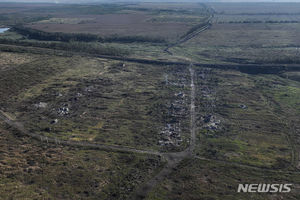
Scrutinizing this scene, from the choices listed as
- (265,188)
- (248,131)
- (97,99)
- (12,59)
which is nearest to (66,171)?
(265,188)

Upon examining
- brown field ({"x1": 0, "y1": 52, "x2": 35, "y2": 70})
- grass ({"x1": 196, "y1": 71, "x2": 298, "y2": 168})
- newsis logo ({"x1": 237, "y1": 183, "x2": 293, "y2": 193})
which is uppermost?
brown field ({"x1": 0, "y1": 52, "x2": 35, "y2": 70})

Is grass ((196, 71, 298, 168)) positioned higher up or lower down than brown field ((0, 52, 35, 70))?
lower down

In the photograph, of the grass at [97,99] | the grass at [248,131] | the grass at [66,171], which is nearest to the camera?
the grass at [66,171]

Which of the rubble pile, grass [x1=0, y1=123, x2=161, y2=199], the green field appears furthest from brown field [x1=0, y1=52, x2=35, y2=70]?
the rubble pile

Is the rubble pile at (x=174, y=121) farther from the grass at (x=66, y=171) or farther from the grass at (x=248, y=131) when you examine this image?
the grass at (x=66, y=171)

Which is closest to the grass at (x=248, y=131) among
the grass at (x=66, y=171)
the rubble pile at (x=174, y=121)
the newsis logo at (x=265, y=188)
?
the rubble pile at (x=174, y=121)

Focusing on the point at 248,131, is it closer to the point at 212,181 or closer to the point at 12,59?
the point at 212,181

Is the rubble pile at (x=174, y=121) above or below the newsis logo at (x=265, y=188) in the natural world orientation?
above

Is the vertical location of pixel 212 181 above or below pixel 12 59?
below

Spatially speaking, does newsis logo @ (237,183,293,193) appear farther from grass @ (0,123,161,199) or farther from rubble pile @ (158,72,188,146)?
rubble pile @ (158,72,188,146)
